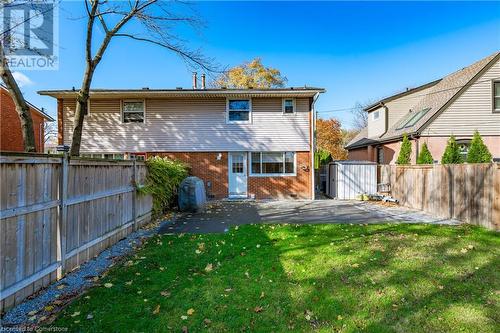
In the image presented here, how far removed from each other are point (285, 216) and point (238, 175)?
5.19 metres

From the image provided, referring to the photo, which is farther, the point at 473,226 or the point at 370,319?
the point at 473,226

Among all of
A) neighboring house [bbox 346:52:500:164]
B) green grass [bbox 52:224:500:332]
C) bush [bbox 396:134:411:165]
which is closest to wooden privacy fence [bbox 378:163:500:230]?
green grass [bbox 52:224:500:332]

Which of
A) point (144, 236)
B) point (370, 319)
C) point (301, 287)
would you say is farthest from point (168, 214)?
point (370, 319)

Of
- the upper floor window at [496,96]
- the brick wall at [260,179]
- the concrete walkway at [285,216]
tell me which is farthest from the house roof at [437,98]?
the concrete walkway at [285,216]

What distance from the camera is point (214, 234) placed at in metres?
6.80

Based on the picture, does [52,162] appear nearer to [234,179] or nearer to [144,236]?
[144,236]

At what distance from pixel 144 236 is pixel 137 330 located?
4176mm

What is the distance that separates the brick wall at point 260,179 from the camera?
45.0ft

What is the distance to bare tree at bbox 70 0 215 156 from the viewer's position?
925 centimetres

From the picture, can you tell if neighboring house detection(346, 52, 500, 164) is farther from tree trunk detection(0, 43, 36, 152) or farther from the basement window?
tree trunk detection(0, 43, 36, 152)

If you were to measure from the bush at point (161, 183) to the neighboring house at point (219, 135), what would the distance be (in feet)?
9.95

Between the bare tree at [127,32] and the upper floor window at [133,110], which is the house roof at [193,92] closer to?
the upper floor window at [133,110]

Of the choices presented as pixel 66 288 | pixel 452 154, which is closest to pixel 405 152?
pixel 452 154

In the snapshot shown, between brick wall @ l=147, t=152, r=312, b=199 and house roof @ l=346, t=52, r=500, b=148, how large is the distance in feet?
18.9
